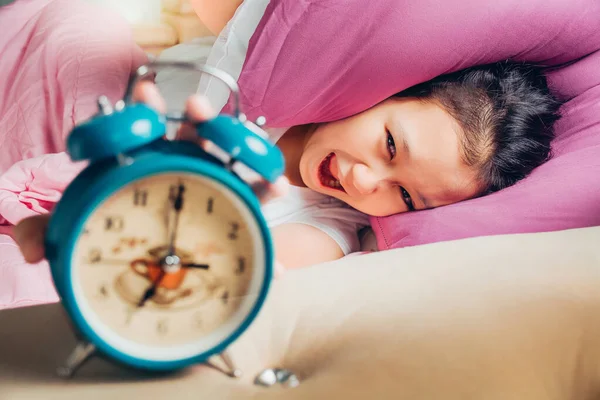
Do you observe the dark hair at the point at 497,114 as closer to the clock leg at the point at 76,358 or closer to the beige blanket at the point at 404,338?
the beige blanket at the point at 404,338

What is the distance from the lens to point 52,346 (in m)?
0.49

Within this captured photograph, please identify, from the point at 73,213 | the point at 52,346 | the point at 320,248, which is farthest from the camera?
the point at 320,248

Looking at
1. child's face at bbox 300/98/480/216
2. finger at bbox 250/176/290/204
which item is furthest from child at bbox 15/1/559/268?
finger at bbox 250/176/290/204

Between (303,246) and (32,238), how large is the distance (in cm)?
68

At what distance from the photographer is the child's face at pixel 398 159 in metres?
1.01

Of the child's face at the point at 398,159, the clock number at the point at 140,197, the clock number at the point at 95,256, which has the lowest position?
the child's face at the point at 398,159

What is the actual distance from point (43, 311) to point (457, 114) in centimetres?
78

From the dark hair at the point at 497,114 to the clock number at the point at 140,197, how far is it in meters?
0.74

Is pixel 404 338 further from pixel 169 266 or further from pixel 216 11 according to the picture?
pixel 216 11

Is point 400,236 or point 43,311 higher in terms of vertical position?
point 43,311

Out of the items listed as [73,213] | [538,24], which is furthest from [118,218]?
[538,24]

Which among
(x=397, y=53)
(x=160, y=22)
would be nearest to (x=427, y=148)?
(x=397, y=53)

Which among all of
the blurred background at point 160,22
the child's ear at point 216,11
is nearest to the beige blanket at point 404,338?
the child's ear at point 216,11

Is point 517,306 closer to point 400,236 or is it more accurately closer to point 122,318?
point 122,318
